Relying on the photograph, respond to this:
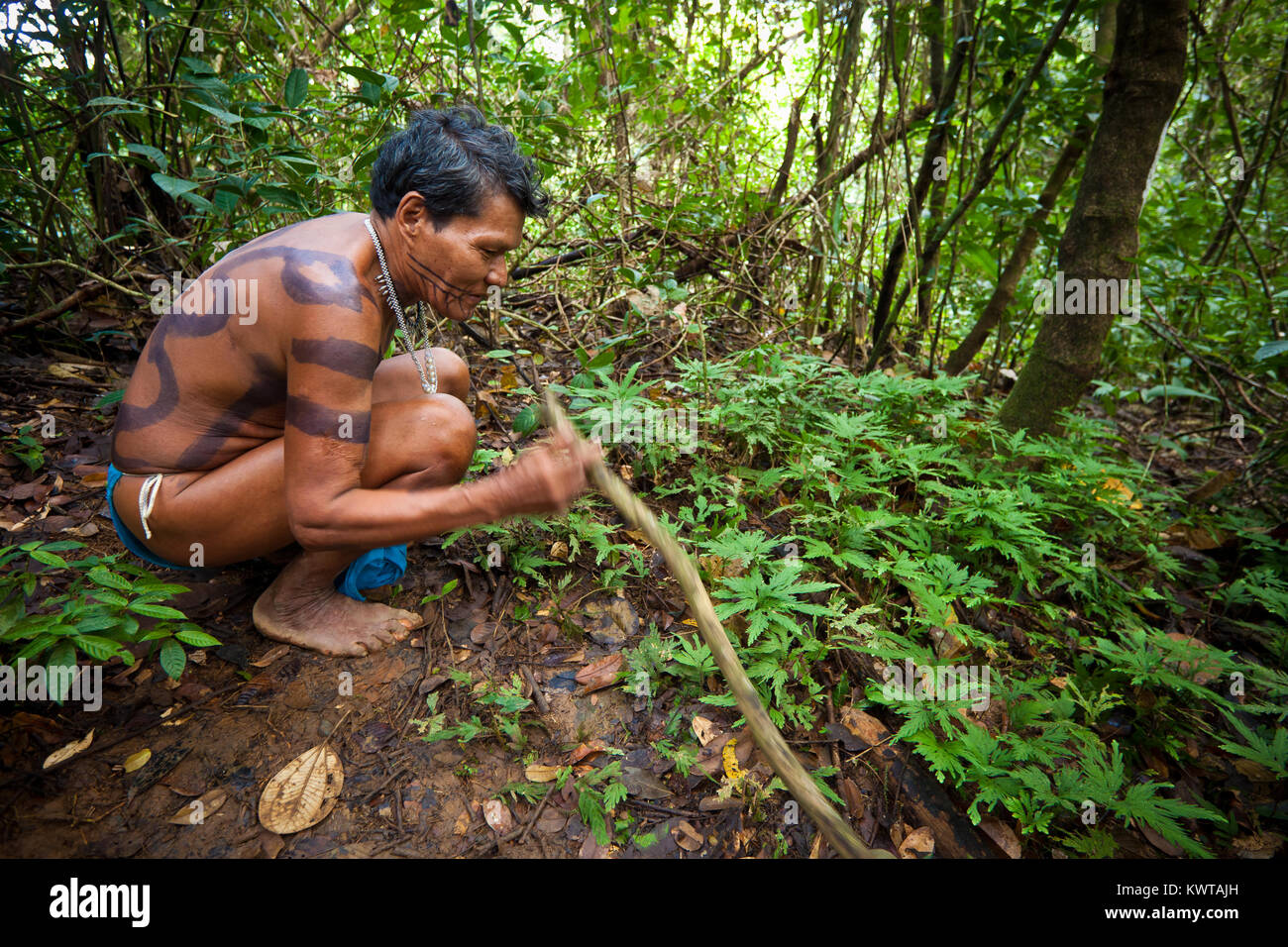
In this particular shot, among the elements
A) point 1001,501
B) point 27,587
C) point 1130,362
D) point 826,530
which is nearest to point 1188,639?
point 1001,501

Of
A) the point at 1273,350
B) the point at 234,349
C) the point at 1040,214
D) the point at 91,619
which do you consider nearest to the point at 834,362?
the point at 1040,214

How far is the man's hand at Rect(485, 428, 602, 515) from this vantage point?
5.42 feet

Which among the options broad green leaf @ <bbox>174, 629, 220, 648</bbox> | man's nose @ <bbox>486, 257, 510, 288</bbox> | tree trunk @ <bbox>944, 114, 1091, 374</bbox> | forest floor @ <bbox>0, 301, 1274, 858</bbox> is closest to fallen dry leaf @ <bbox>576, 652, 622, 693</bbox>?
forest floor @ <bbox>0, 301, 1274, 858</bbox>

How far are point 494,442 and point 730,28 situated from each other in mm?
4500

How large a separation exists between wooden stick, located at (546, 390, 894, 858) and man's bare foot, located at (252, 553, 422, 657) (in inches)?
42.2

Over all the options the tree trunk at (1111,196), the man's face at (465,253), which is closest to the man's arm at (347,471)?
the man's face at (465,253)

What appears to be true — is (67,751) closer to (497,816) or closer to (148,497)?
(148,497)

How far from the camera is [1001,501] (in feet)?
8.30

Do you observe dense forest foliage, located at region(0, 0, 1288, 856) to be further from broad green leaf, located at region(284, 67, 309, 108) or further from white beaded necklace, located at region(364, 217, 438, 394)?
white beaded necklace, located at region(364, 217, 438, 394)

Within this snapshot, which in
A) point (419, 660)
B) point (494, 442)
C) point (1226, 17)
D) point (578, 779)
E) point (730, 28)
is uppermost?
point (730, 28)

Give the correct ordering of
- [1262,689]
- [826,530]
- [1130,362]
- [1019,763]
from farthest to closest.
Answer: [1130,362], [826,530], [1262,689], [1019,763]

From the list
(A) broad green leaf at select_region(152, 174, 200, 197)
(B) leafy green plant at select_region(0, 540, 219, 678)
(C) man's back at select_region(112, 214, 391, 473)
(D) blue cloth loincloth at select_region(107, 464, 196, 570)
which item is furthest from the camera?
(A) broad green leaf at select_region(152, 174, 200, 197)

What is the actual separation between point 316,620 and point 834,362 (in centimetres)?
379

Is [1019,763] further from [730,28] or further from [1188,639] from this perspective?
[730,28]
